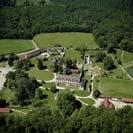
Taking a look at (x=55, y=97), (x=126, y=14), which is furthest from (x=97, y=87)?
(x=126, y=14)

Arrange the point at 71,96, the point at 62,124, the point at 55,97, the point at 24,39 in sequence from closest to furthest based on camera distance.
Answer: the point at 62,124 < the point at 71,96 < the point at 55,97 < the point at 24,39

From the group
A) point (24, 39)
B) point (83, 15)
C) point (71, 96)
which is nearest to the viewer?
point (71, 96)

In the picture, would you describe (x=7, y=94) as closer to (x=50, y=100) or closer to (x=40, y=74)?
(x=50, y=100)

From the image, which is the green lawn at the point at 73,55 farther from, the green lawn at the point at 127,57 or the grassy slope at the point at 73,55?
the green lawn at the point at 127,57

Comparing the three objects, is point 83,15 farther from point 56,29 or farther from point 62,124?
point 62,124

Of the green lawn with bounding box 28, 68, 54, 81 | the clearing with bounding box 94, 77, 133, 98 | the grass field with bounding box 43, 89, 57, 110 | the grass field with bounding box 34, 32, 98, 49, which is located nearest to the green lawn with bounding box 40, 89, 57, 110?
the grass field with bounding box 43, 89, 57, 110

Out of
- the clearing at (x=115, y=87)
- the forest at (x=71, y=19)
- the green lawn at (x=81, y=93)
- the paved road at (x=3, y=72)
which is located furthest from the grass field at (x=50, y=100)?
the forest at (x=71, y=19)
